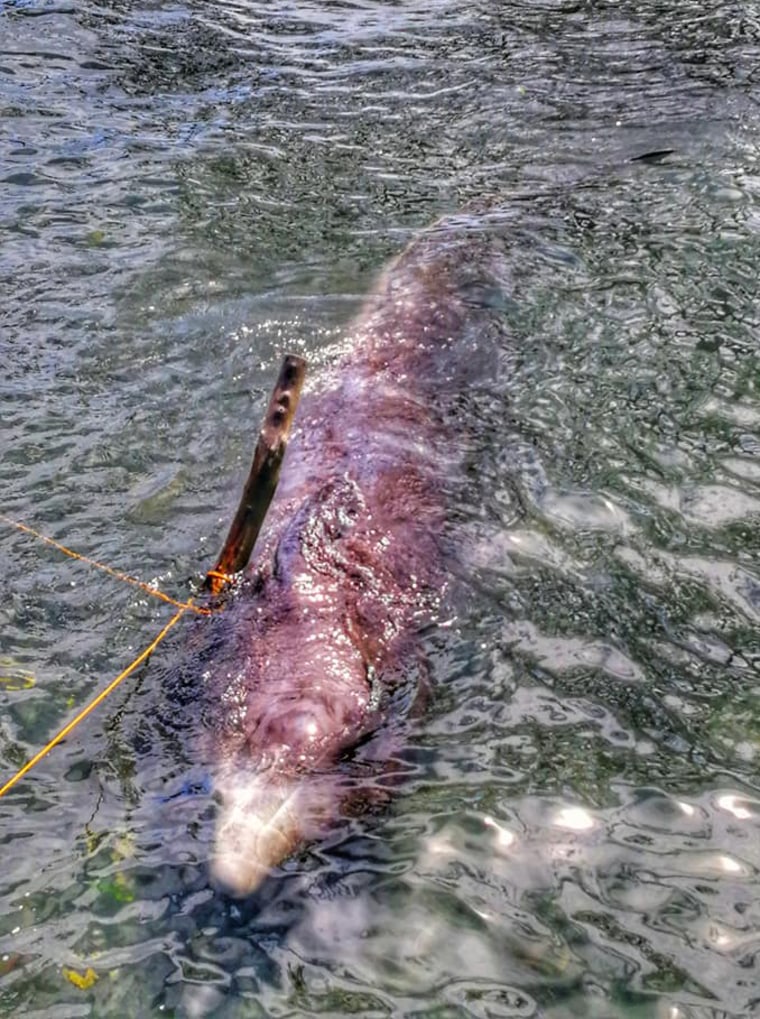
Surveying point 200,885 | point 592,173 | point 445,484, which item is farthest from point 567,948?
point 592,173

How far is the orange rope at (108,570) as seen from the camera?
17.4 feet

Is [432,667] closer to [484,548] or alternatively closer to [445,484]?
[484,548]

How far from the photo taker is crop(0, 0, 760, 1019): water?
3.89m

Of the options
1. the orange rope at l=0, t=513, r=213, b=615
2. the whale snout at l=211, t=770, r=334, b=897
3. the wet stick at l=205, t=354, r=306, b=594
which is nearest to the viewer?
A: the whale snout at l=211, t=770, r=334, b=897

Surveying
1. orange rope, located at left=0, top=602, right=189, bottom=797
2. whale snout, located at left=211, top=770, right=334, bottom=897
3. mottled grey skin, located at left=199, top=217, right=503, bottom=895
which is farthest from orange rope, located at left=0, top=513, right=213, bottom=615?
whale snout, located at left=211, top=770, right=334, bottom=897

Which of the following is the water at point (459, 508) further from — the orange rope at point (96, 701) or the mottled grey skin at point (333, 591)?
the mottled grey skin at point (333, 591)

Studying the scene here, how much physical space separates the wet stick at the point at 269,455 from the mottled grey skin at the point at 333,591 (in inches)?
7.7

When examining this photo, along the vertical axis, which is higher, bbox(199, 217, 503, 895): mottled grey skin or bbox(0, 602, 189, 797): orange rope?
bbox(199, 217, 503, 895): mottled grey skin

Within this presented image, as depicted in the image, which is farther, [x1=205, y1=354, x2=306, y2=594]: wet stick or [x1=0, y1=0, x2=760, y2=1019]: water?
[x1=205, y1=354, x2=306, y2=594]: wet stick

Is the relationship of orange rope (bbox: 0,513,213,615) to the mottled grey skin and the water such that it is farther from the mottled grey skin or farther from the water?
the mottled grey skin

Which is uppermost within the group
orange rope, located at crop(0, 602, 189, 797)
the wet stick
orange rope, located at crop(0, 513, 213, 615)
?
the wet stick

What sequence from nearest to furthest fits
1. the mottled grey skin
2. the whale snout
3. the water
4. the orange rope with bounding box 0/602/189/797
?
the water
the whale snout
the mottled grey skin
the orange rope with bounding box 0/602/189/797

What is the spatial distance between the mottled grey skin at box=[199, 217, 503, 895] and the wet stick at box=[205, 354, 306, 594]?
0.19 meters

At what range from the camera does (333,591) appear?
5094 millimetres
